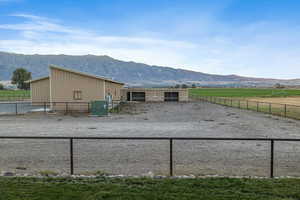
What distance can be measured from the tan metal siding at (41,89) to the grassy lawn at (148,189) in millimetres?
33995

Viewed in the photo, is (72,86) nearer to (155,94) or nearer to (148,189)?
(155,94)

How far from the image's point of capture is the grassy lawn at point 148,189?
18.2 feet

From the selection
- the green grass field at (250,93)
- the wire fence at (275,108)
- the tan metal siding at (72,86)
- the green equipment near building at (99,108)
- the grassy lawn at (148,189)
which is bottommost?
the wire fence at (275,108)

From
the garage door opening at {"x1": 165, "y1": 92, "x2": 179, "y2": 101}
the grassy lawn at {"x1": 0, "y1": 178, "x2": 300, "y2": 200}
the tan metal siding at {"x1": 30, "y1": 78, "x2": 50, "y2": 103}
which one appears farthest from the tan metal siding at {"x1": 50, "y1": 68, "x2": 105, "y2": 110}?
the grassy lawn at {"x1": 0, "y1": 178, "x2": 300, "y2": 200}

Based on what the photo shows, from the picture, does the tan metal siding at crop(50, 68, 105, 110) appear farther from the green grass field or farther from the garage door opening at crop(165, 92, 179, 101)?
the green grass field

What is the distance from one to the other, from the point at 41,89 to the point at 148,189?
36375 mm

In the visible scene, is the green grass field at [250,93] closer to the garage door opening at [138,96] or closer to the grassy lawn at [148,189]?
the garage door opening at [138,96]

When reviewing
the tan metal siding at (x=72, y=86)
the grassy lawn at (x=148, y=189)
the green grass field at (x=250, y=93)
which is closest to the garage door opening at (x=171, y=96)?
the green grass field at (x=250, y=93)

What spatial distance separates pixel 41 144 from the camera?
12.7 metres

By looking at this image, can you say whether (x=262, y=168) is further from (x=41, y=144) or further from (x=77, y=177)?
(x=41, y=144)

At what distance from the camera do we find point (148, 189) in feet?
19.7

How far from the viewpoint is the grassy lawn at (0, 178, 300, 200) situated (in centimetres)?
555

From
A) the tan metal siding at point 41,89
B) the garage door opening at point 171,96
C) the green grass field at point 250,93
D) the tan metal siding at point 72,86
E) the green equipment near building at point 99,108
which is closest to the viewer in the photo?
the green equipment near building at point 99,108

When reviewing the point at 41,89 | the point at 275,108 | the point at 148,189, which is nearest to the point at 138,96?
the point at 41,89
